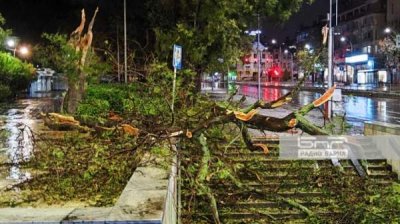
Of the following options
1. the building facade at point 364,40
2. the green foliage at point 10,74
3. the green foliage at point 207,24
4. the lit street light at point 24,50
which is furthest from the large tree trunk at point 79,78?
the building facade at point 364,40

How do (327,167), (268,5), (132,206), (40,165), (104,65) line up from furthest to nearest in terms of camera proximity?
(268,5), (104,65), (327,167), (40,165), (132,206)

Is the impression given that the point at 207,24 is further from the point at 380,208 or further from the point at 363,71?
the point at 363,71

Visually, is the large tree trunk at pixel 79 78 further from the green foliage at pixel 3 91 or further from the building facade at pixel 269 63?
the building facade at pixel 269 63

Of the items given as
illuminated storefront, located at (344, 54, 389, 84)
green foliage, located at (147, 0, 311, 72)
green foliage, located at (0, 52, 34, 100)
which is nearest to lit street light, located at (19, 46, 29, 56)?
green foliage, located at (0, 52, 34, 100)

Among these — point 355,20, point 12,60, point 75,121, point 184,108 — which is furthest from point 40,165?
point 355,20

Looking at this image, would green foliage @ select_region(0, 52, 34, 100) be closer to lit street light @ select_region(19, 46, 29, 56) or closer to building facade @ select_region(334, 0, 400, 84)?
lit street light @ select_region(19, 46, 29, 56)

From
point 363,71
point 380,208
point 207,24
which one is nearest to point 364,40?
point 363,71

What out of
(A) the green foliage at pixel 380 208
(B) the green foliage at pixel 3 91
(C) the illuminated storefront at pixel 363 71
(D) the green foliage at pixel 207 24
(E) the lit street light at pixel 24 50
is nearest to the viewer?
(A) the green foliage at pixel 380 208

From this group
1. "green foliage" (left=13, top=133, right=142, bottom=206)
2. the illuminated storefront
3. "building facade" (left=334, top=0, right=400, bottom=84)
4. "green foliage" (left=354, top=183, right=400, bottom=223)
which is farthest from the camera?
"building facade" (left=334, top=0, right=400, bottom=84)

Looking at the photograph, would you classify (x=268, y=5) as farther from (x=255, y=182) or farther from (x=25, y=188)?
(x=25, y=188)

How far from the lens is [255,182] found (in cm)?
1048

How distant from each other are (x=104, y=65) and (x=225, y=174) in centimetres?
1259

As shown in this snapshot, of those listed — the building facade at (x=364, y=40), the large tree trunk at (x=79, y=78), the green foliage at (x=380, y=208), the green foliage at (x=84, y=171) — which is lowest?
the green foliage at (x=380, y=208)

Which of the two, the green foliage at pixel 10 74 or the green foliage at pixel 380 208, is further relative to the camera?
the green foliage at pixel 10 74
